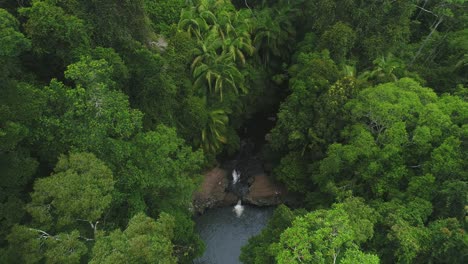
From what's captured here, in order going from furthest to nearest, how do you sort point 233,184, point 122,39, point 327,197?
point 233,184
point 327,197
point 122,39

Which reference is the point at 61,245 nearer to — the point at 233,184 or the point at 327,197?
the point at 327,197

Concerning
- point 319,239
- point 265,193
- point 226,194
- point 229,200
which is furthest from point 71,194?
point 265,193

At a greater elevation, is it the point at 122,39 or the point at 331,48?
the point at 122,39

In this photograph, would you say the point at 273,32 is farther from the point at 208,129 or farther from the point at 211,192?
the point at 211,192

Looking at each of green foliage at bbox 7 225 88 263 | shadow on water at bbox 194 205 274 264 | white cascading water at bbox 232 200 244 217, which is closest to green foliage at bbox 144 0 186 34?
white cascading water at bbox 232 200 244 217

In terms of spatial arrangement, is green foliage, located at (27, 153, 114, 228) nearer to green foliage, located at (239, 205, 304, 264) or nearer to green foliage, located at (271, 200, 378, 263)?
green foliage, located at (271, 200, 378, 263)

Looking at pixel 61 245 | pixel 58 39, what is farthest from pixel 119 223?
pixel 58 39

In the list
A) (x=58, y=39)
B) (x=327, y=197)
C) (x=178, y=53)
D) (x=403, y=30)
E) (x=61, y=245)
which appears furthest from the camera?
(x=403, y=30)
